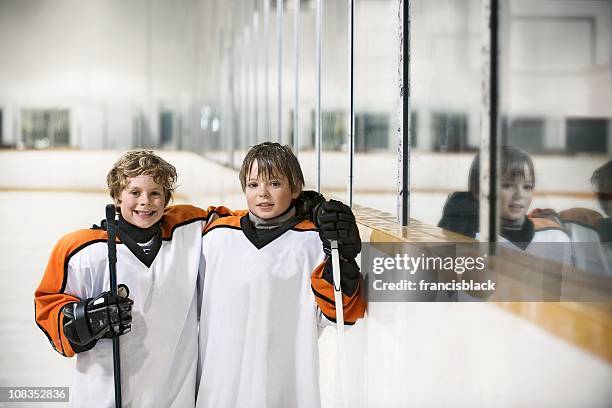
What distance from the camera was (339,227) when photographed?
173 centimetres

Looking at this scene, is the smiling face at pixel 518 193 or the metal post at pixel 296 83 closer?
the smiling face at pixel 518 193

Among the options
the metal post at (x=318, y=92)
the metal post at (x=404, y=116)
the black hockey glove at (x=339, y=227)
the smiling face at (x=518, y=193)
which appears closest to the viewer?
the black hockey glove at (x=339, y=227)

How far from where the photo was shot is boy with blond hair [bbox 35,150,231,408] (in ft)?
5.87

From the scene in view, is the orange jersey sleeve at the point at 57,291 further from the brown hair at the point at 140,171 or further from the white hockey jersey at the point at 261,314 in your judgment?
the white hockey jersey at the point at 261,314

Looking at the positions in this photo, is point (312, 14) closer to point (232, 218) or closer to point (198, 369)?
point (232, 218)

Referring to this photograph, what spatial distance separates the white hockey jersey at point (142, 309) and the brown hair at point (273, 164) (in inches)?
6.3

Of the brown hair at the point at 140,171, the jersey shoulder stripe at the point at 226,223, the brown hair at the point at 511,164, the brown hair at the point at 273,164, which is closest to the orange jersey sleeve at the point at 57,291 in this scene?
the brown hair at the point at 140,171

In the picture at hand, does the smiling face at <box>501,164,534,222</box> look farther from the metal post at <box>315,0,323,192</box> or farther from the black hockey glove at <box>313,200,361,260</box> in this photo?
the metal post at <box>315,0,323,192</box>

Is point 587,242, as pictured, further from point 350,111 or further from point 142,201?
point 142,201

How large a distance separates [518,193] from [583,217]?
0.51 ft

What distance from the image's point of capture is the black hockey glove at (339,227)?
1.73 m

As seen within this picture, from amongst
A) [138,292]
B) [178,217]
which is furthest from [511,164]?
[138,292]

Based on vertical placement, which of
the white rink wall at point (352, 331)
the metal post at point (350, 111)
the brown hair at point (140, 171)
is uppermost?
the metal post at point (350, 111)

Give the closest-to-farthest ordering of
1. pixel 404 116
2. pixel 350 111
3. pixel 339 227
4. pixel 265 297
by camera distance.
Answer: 1. pixel 339 227
2. pixel 265 297
3. pixel 404 116
4. pixel 350 111
